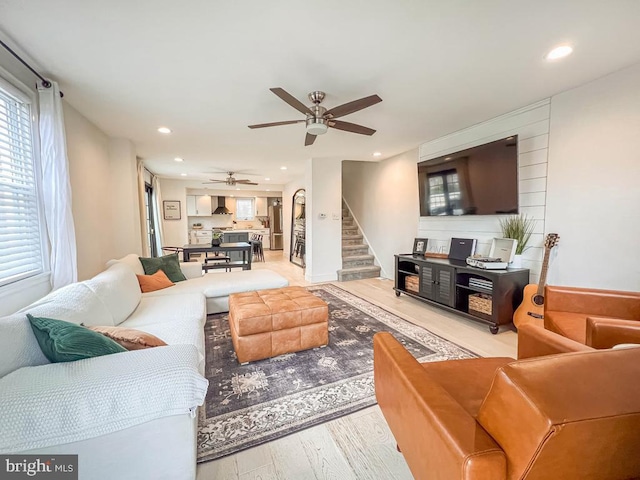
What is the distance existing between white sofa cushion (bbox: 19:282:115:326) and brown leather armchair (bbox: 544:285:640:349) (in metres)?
3.07

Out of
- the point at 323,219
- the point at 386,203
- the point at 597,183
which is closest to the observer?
the point at 597,183

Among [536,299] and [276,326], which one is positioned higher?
[536,299]

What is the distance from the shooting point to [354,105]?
7.15 ft

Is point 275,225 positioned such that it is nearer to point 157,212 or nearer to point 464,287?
point 157,212

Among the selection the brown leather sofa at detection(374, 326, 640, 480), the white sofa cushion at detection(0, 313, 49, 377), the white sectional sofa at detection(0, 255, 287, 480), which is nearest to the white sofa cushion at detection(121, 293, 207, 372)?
the white sectional sofa at detection(0, 255, 287, 480)

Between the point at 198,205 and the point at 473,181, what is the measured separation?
27.1 feet

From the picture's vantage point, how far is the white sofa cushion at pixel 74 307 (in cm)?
144

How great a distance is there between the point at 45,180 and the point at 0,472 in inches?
84.8

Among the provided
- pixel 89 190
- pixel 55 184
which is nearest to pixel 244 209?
pixel 89 190

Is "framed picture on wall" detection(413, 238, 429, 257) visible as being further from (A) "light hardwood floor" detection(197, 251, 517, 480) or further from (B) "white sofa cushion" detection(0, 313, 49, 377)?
(B) "white sofa cushion" detection(0, 313, 49, 377)

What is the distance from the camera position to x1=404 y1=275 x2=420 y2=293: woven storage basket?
3.83 meters

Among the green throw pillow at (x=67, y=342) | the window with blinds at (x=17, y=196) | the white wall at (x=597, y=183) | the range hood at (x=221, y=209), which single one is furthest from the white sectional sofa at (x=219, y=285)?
the range hood at (x=221, y=209)

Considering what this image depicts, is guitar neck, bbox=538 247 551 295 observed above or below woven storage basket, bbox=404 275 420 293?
above

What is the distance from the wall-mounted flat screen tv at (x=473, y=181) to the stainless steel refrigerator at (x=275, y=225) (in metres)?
6.84
